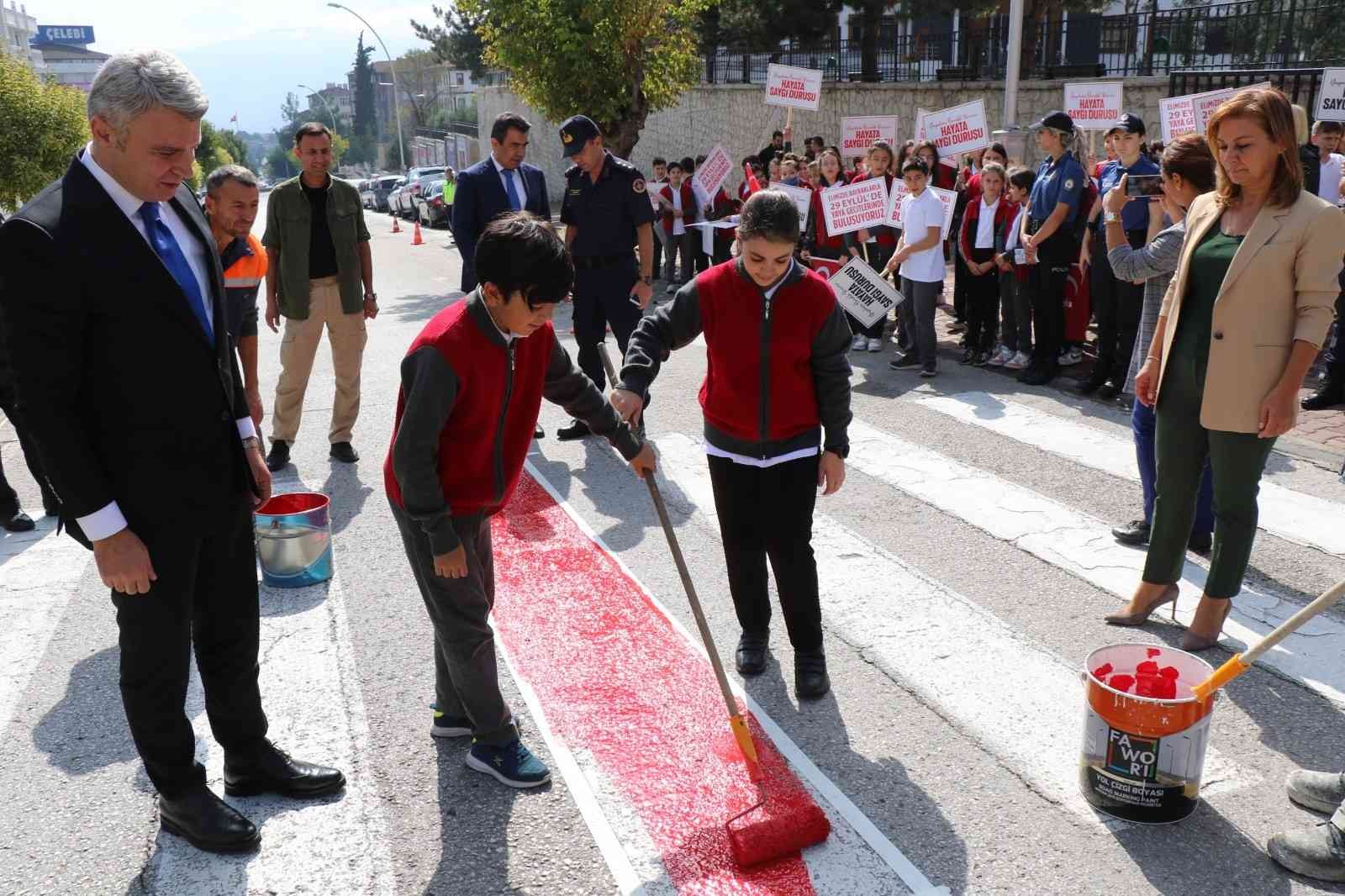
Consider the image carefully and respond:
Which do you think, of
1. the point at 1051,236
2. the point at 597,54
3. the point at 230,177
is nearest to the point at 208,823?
the point at 230,177

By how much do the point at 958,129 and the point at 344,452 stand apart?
27.9 ft

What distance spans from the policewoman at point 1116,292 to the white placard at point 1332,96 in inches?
151

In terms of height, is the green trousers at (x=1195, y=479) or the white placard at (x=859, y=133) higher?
the white placard at (x=859, y=133)

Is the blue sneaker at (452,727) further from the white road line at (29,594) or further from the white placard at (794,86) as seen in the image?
the white placard at (794,86)

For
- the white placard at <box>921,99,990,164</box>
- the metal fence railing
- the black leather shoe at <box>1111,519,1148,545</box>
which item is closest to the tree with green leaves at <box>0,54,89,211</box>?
the white placard at <box>921,99,990,164</box>

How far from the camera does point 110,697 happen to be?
4492 millimetres

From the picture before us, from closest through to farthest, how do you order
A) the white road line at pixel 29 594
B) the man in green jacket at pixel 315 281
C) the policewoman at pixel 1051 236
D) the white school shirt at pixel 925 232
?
1. the white road line at pixel 29 594
2. the man in green jacket at pixel 315 281
3. the policewoman at pixel 1051 236
4. the white school shirt at pixel 925 232

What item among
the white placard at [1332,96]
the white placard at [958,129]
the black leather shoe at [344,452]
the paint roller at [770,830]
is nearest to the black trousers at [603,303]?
the black leather shoe at [344,452]

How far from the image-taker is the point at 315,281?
24.7 feet

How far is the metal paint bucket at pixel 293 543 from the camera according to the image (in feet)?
17.8

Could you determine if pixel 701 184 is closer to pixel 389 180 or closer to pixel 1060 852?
pixel 1060 852

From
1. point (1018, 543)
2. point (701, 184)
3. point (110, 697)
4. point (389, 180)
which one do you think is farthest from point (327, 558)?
point (389, 180)

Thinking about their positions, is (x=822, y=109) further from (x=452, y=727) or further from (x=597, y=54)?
(x=452, y=727)

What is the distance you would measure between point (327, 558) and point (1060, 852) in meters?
3.75
